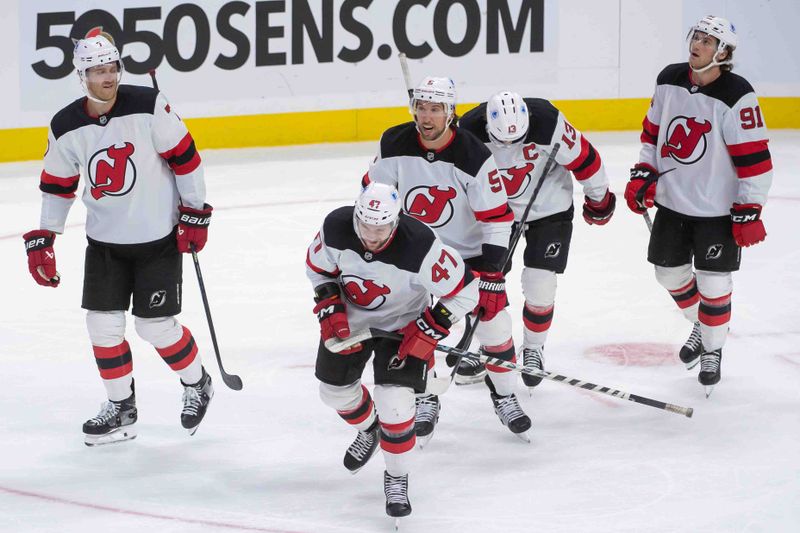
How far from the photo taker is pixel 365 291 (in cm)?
322

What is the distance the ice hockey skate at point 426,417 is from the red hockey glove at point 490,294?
0.39 m

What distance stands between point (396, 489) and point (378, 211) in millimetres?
713

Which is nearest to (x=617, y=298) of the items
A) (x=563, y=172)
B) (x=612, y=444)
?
(x=563, y=172)

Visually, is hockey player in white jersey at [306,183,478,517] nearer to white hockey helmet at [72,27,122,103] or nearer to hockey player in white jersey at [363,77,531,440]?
hockey player in white jersey at [363,77,531,440]

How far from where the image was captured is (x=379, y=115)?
8.31 metres

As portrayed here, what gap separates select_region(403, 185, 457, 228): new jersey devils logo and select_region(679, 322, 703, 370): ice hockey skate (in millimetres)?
1128

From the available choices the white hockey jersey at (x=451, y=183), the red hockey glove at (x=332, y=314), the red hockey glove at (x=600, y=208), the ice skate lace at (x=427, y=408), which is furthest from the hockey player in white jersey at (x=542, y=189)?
the red hockey glove at (x=332, y=314)

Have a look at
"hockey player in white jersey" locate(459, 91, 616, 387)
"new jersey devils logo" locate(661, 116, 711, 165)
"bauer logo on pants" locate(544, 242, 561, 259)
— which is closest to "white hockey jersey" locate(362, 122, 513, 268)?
"hockey player in white jersey" locate(459, 91, 616, 387)

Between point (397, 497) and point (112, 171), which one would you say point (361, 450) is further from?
point (112, 171)

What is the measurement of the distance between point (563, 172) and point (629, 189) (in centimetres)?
24

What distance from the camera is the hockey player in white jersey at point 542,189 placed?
3947 millimetres

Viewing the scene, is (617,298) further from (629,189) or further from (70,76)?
(70,76)

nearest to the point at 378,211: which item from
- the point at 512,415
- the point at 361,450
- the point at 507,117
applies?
the point at 361,450

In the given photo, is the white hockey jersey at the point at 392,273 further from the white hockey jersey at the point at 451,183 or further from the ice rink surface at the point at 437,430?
the ice rink surface at the point at 437,430
